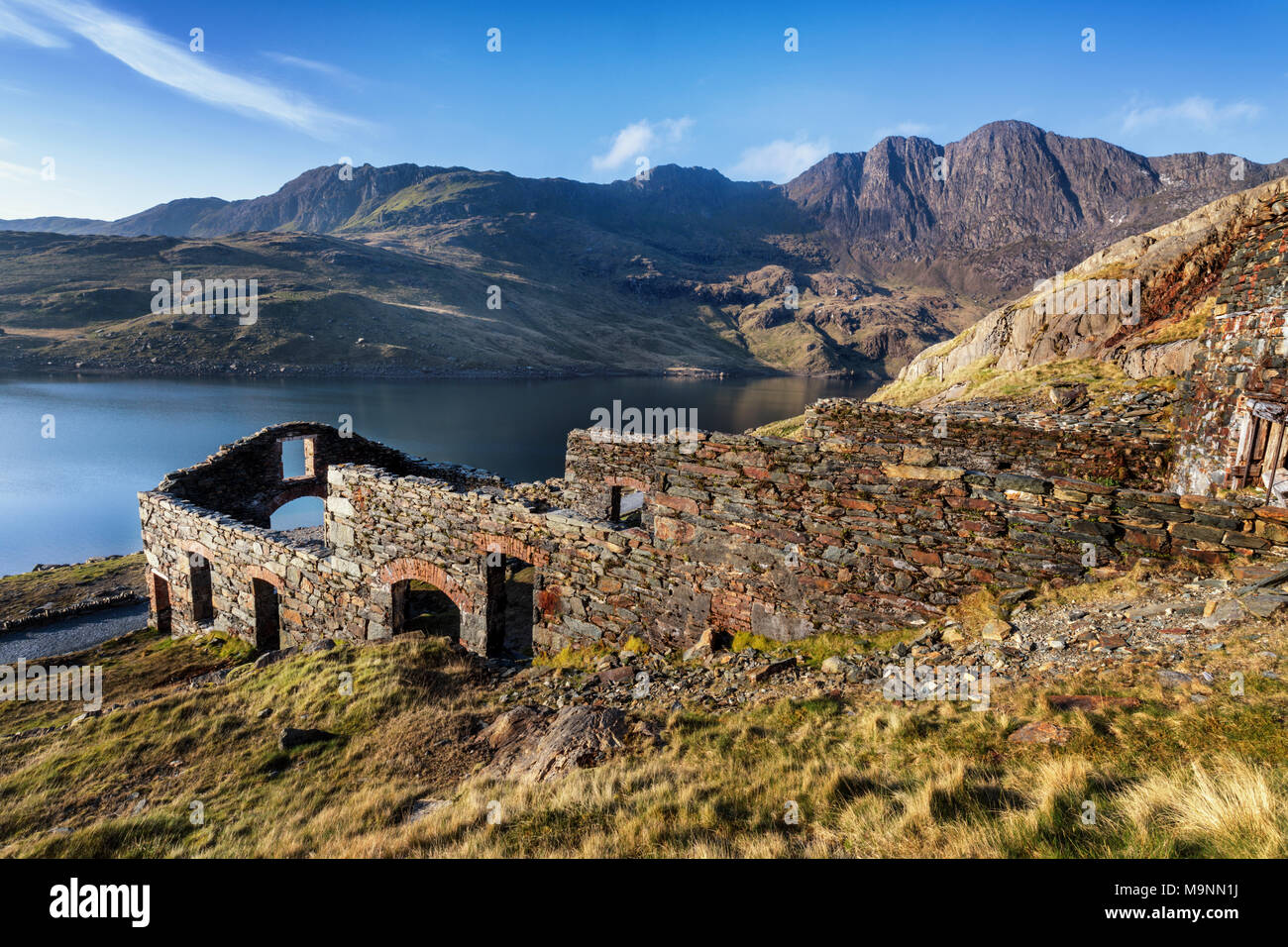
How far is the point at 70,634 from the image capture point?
16.8 metres

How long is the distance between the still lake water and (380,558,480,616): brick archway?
2595 cm

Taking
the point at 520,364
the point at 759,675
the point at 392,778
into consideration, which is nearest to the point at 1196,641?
the point at 759,675

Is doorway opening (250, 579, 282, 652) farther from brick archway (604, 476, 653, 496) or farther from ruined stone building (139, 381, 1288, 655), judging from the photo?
brick archway (604, 476, 653, 496)

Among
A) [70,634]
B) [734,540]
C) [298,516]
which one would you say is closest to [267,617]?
[70,634]

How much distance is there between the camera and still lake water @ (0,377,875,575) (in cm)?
3147

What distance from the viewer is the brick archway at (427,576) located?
1098cm

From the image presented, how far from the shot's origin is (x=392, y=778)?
6.57 m

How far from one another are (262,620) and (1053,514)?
51.3 ft

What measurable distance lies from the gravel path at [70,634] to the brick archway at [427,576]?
1132 cm

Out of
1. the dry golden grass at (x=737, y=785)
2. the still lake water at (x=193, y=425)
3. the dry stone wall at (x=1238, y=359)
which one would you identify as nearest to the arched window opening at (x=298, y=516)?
the still lake water at (x=193, y=425)

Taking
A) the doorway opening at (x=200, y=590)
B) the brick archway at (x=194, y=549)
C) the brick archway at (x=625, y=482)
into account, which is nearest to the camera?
the brick archway at (x=194, y=549)

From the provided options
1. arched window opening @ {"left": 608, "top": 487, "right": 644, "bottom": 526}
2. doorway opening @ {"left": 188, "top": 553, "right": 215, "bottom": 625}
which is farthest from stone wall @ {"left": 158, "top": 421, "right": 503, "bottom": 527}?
arched window opening @ {"left": 608, "top": 487, "right": 644, "bottom": 526}

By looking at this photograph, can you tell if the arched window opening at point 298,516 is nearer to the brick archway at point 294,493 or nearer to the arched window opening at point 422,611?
the brick archway at point 294,493
